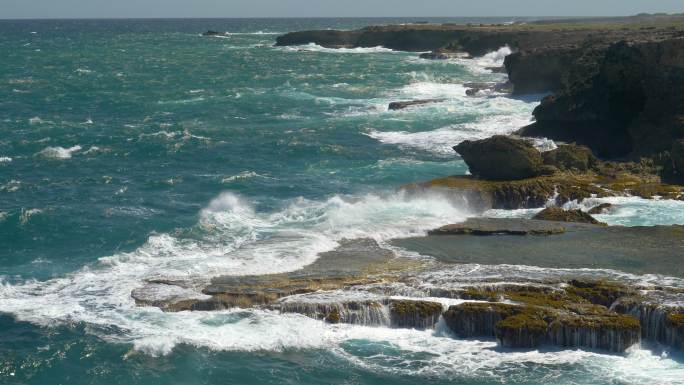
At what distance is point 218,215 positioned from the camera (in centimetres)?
4406

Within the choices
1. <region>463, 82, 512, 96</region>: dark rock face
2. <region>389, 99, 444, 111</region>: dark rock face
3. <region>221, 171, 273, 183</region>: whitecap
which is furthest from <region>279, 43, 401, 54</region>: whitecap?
<region>221, 171, 273, 183</region>: whitecap

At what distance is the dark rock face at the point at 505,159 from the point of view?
45500 mm

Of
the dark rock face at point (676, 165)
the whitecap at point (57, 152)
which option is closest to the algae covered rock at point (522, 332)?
the dark rock face at point (676, 165)

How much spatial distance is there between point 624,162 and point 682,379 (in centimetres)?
2769

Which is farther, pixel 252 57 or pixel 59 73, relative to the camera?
pixel 252 57

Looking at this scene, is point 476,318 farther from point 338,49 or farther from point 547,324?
point 338,49

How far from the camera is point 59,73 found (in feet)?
369

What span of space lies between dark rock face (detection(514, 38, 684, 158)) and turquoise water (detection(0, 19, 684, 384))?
28.2ft

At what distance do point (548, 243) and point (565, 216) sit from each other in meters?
3.99

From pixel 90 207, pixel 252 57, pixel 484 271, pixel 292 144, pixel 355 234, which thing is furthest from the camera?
pixel 252 57

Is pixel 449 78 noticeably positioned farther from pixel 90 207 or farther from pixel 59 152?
pixel 90 207

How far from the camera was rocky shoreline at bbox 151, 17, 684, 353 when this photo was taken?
29.0 metres

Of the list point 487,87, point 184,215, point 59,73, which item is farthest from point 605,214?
point 59,73

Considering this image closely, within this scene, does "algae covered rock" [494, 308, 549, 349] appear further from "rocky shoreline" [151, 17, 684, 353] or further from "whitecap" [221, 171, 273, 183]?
"whitecap" [221, 171, 273, 183]
